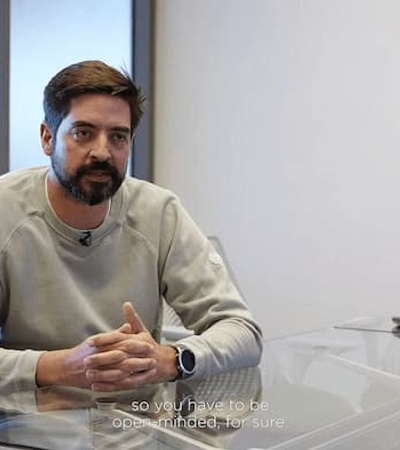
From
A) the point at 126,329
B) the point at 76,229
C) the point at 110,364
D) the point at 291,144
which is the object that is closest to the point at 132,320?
the point at 126,329

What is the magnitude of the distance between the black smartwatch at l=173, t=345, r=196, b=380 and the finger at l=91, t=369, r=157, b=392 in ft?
0.23

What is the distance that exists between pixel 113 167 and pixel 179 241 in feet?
0.80

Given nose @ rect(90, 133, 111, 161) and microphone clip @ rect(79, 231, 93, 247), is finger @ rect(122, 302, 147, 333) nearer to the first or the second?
microphone clip @ rect(79, 231, 93, 247)

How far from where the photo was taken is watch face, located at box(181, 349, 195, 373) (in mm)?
1382

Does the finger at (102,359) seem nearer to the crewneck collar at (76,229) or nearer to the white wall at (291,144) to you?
the crewneck collar at (76,229)

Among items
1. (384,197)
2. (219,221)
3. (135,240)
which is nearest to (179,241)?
(135,240)

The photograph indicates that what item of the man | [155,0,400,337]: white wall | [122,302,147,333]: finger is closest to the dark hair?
the man

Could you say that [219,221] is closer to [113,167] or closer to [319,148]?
[319,148]

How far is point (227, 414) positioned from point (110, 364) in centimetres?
30

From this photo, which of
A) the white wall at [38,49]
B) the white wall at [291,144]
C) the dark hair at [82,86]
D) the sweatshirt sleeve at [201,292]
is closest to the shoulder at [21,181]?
the dark hair at [82,86]

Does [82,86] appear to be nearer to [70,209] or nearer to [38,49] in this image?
[70,209]

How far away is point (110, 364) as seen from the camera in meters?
1.28

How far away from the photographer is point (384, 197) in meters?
2.88

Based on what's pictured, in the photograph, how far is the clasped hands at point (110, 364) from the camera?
1266mm
